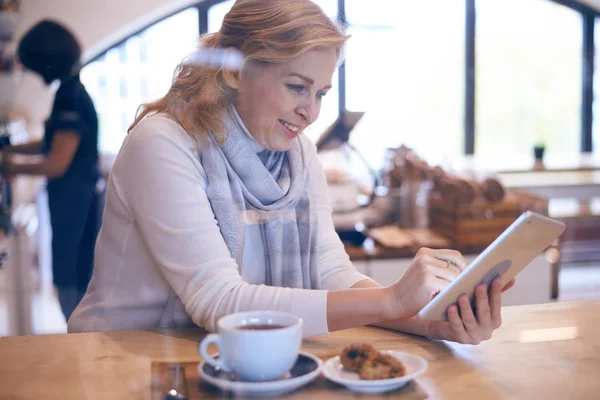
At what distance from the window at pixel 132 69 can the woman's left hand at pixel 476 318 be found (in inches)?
21.1

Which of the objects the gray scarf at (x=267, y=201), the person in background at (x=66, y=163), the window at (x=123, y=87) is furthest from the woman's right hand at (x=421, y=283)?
the window at (x=123, y=87)

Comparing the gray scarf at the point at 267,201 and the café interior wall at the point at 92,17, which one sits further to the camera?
the café interior wall at the point at 92,17

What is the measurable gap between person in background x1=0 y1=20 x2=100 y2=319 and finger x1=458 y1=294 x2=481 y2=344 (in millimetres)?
861

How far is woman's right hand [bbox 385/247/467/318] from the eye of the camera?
2.41ft

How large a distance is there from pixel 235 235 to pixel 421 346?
28cm

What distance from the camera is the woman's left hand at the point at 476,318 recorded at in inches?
28.0

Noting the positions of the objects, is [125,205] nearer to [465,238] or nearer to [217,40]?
[217,40]

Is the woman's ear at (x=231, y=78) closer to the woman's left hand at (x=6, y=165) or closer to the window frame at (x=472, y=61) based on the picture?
the window frame at (x=472, y=61)

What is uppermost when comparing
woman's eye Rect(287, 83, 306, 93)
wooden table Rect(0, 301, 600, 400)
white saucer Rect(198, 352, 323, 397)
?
woman's eye Rect(287, 83, 306, 93)

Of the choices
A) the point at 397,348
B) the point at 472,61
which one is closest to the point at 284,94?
the point at 397,348

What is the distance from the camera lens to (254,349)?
0.55 metres

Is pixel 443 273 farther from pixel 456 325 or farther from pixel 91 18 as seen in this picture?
pixel 91 18

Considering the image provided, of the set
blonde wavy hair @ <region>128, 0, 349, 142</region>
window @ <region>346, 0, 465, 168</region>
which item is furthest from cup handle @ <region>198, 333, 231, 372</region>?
window @ <region>346, 0, 465, 168</region>

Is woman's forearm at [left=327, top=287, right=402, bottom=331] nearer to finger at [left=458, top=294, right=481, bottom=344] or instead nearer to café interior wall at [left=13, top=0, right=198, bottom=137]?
finger at [left=458, top=294, right=481, bottom=344]
